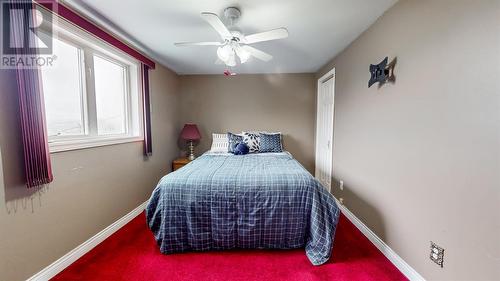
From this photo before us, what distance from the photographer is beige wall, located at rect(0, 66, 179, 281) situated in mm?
1242

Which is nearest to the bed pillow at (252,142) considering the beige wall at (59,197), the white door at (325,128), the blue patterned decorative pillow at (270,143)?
the blue patterned decorative pillow at (270,143)

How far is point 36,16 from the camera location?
4.44 feet

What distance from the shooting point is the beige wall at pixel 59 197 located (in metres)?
1.24

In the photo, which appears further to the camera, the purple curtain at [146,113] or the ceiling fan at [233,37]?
the purple curtain at [146,113]

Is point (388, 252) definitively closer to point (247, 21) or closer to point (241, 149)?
point (241, 149)

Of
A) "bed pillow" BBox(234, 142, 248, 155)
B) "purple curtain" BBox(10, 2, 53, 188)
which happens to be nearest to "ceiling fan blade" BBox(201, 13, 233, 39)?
"purple curtain" BBox(10, 2, 53, 188)

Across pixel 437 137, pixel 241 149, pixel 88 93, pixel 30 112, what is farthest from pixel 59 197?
pixel 437 137

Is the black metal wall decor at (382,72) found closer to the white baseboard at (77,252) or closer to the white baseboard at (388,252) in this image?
the white baseboard at (388,252)

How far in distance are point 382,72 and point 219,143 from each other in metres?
2.61

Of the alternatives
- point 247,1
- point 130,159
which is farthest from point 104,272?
point 247,1

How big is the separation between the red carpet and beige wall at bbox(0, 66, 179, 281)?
0.86ft

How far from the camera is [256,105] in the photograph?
3.81 metres

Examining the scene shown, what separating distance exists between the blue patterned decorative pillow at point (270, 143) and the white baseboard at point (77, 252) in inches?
83.0

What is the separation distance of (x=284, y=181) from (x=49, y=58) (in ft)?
6.95
